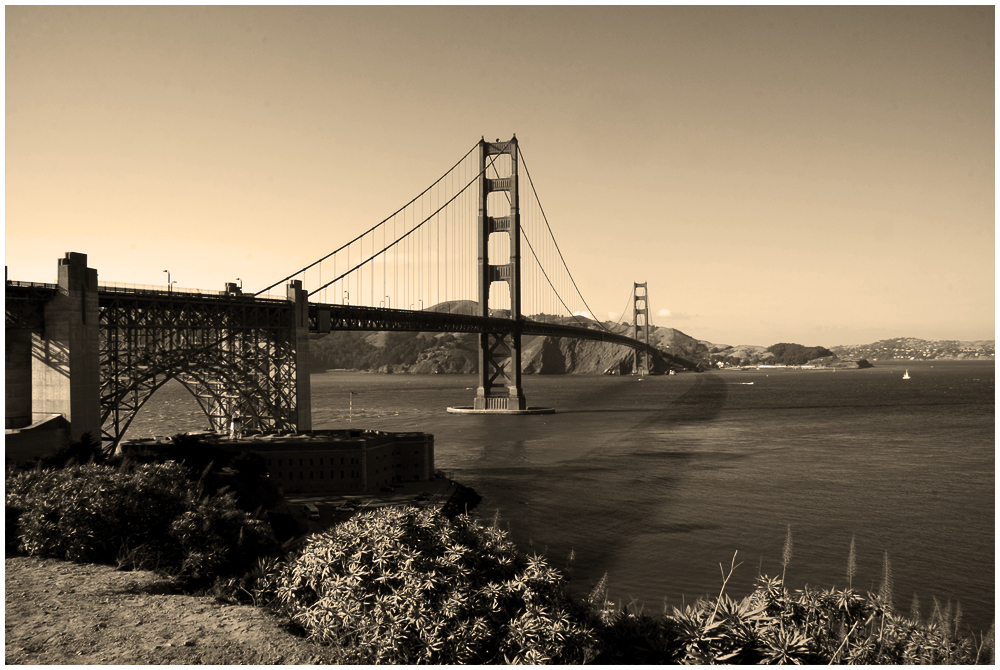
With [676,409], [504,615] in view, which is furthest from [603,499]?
[676,409]

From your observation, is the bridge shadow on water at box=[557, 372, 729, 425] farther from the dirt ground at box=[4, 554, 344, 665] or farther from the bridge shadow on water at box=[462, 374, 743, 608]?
the dirt ground at box=[4, 554, 344, 665]

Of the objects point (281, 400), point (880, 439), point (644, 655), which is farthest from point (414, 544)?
point (880, 439)

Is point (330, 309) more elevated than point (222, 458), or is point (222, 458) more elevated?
point (330, 309)

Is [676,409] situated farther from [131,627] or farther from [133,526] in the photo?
[131,627]

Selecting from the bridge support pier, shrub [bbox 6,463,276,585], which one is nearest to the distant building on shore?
the bridge support pier

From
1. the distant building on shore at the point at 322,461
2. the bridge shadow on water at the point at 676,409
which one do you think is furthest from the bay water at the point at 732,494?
the distant building on shore at the point at 322,461

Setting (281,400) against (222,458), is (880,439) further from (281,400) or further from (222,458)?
(222,458)
